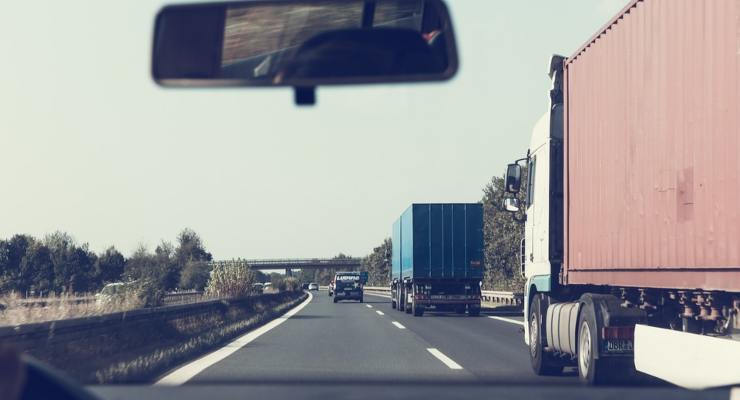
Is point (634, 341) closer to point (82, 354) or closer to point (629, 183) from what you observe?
point (629, 183)

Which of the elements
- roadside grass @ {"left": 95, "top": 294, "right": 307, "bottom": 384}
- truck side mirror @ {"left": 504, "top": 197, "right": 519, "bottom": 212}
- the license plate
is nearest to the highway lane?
the license plate

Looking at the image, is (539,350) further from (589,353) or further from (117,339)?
(117,339)

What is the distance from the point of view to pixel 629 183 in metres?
8.72

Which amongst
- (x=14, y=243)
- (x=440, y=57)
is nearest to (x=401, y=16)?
(x=440, y=57)

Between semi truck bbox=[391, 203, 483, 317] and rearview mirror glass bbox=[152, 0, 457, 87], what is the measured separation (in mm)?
27488

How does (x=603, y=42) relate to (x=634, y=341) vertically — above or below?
above

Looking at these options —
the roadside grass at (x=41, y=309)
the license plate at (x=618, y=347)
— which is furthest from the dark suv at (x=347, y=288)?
the license plate at (x=618, y=347)

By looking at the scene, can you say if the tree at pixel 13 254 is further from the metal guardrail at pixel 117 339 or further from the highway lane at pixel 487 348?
the metal guardrail at pixel 117 339

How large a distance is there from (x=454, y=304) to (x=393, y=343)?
14.0 metres

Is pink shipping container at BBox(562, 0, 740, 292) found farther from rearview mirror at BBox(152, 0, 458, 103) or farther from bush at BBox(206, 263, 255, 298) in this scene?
bush at BBox(206, 263, 255, 298)

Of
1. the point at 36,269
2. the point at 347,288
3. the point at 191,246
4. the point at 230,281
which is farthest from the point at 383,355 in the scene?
the point at 191,246

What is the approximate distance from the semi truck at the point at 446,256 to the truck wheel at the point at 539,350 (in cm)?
1844

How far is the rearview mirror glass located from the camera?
3229 millimetres

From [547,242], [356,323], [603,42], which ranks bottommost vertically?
[356,323]
